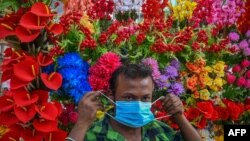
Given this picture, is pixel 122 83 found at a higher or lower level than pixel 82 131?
higher

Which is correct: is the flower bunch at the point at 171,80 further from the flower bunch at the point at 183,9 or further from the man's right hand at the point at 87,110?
the man's right hand at the point at 87,110

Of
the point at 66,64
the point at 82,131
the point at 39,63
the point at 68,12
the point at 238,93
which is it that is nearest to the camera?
the point at 82,131

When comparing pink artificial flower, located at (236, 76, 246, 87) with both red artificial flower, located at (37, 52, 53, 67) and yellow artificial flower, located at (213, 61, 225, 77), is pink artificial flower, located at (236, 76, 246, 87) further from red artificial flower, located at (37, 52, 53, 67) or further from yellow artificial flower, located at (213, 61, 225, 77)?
red artificial flower, located at (37, 52, 53, 67)

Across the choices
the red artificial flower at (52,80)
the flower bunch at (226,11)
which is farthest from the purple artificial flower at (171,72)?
the red artificial flower at (52,80)

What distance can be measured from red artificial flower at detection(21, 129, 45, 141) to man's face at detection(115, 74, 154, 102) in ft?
1.67

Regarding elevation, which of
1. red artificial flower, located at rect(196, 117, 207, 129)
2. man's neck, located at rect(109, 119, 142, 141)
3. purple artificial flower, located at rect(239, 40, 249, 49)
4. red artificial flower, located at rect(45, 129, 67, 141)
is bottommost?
red artificial flower, located at rect(196, 117, 207, 129)

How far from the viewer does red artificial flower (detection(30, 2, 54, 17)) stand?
260 centimetres

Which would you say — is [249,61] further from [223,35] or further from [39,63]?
[39,63]

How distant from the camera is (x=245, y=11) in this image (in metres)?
3.78

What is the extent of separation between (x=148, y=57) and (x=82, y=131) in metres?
1.05

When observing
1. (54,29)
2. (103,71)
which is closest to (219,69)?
(103,71)

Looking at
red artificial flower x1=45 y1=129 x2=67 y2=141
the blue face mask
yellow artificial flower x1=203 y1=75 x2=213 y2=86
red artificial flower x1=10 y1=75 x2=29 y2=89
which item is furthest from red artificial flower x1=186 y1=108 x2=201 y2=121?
red artificial flower x1=10 y1=75 x2=29 y2=89

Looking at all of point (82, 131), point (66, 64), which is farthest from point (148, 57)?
point (82, 131)

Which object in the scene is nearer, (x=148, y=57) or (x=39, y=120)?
(x=39, y=120)
